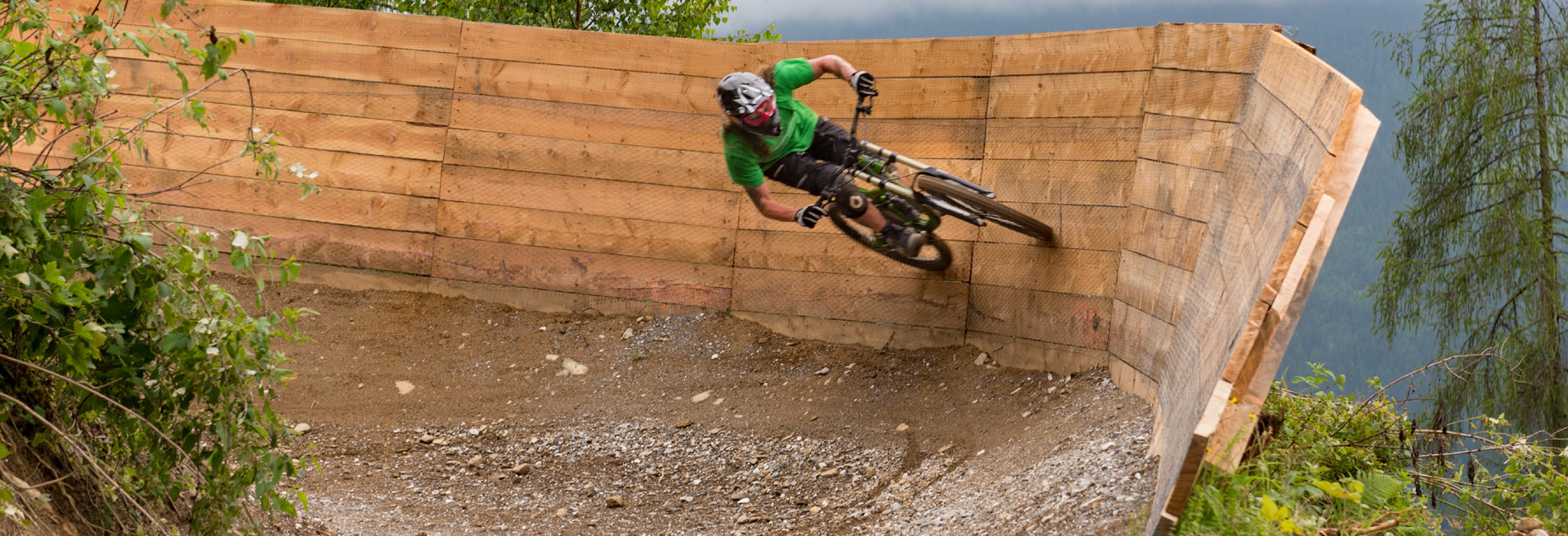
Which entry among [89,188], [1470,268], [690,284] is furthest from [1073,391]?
[1470,268]

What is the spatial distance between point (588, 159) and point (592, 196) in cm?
27

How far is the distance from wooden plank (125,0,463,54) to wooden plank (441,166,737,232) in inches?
40.4

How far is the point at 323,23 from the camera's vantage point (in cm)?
759

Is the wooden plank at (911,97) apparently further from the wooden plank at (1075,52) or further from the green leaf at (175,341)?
the green leaf at (175,341)

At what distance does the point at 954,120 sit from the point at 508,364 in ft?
11.5

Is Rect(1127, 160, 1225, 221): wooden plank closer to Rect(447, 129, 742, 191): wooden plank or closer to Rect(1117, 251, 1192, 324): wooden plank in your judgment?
Rect(1117, 251, 1192, 324): wooden plank

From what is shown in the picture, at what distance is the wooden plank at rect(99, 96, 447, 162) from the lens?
7422mm

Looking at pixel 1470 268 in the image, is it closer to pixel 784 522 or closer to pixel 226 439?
pixel 784 522

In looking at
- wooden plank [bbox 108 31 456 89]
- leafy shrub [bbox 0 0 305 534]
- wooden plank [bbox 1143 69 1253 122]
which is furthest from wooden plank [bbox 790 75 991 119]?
leafy shrub [bbox 0 0 305 534]

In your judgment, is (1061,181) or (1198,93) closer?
(1198,93)

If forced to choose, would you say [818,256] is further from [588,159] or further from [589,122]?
[589,122]

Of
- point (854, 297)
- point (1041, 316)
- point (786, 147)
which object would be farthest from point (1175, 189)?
point (854, 297)

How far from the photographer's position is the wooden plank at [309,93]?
741 centimetres

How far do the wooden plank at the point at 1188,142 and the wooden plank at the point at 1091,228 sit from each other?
36 cm
